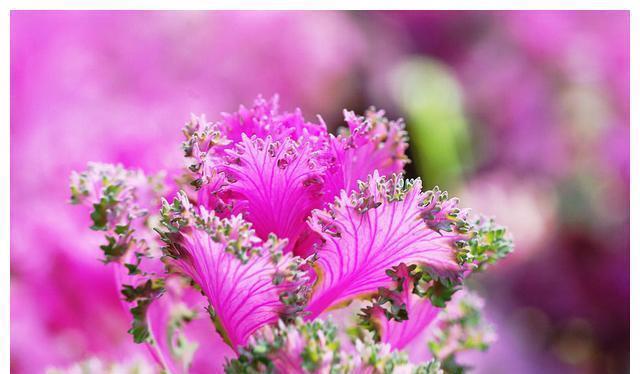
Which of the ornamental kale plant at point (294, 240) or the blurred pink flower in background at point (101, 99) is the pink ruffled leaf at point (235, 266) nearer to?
the ornamental kale plant at point (294, 240)

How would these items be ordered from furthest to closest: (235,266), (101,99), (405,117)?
(405,117) < (101,99) < (235,266)

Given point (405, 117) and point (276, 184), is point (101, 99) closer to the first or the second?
point (405, 117)

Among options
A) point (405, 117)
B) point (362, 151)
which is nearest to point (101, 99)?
point (405, 117)

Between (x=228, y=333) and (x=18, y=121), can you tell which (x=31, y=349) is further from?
(x=228, y=333)

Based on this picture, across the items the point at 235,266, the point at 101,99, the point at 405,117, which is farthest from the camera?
the point at 405,117

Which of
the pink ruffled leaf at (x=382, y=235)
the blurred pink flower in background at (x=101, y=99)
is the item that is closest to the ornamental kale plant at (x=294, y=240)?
the pink ruffled leaf at (x=382, y=235)

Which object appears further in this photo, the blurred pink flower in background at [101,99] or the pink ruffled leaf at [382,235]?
the blurred pink flower in background at [101,99]

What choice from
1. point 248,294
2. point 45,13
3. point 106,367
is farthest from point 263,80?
point 248,294
